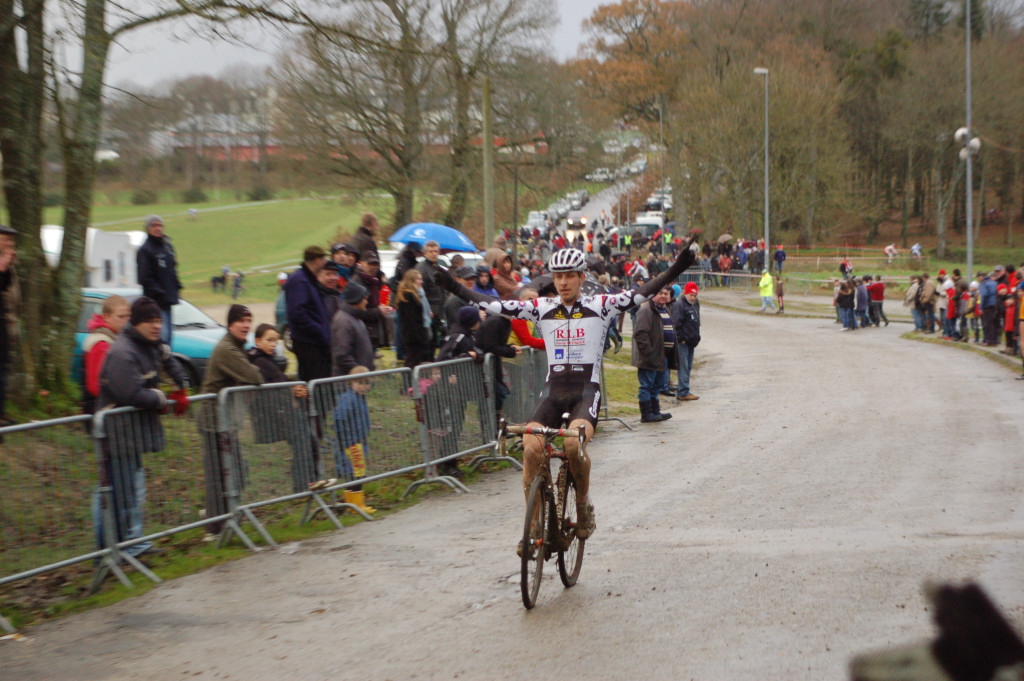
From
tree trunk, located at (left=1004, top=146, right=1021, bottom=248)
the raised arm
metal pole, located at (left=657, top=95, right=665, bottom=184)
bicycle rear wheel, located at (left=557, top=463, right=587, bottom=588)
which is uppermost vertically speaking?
metal pole, located at (left=657, top=95, right=665, bottom=184)

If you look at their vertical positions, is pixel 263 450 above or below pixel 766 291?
above

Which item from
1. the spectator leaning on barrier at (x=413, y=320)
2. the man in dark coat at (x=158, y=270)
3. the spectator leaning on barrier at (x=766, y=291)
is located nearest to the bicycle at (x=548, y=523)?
the spectator leaning on barrier at (x=413, y=320)

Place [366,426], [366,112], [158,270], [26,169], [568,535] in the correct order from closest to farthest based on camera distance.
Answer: [568,535], [366,426], [26,169], [158,270], [366,112]

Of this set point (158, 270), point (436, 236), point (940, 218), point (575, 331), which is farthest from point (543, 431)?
point (940, 218)

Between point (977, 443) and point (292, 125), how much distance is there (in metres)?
26.3

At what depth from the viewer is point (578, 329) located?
7340 mm

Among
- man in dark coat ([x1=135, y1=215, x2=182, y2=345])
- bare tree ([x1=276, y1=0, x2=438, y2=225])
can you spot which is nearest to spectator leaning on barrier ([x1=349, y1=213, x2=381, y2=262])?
man in dark coat ([x1=135, y1=215, x2=182, y2=345])

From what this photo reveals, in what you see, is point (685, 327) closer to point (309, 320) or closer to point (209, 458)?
point (309, 320)

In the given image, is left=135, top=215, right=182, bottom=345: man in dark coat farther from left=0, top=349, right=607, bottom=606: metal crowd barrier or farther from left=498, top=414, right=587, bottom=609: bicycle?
left=498, top=414, right=587, bottom=609: bicycle

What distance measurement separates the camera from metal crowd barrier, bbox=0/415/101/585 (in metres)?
6.53

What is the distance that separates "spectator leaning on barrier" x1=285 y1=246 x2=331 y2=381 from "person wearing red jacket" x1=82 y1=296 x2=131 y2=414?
1.64 meters

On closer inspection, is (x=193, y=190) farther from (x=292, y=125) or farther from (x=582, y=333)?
(x=582, y=333)

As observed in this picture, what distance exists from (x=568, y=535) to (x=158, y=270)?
24.3 feet

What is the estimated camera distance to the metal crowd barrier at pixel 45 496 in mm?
6527
